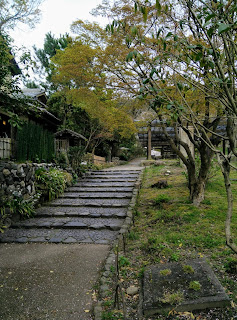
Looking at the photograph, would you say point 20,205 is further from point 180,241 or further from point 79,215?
point 180,241

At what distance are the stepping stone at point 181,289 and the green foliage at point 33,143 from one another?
642cm

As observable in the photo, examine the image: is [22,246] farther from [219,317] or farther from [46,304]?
[219,317]

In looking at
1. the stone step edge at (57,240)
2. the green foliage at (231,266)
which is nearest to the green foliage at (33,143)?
the stone step edge at (57,240)

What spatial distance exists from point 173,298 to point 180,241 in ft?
5.91

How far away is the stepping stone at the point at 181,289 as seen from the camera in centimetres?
240

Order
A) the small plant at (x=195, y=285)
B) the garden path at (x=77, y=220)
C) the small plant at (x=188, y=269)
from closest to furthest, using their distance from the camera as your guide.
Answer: the small plant at (x=195, y=285), the small plant at (x=188, y=269), the garden path at (x=77, y=220)

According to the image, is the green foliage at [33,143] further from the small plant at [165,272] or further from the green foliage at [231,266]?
the green foliage at [231,266]

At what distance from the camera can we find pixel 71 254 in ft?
13.7

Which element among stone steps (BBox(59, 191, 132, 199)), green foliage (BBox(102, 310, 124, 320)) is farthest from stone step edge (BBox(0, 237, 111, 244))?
stone steps (BBox(59, 191, 132, 199))

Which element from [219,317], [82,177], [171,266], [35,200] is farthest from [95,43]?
[82,177]

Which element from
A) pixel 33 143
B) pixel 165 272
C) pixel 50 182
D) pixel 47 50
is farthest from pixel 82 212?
pixel 47 50

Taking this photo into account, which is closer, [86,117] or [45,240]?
[45,240]

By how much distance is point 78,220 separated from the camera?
6176mm

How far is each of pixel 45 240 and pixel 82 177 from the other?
7414 mm
